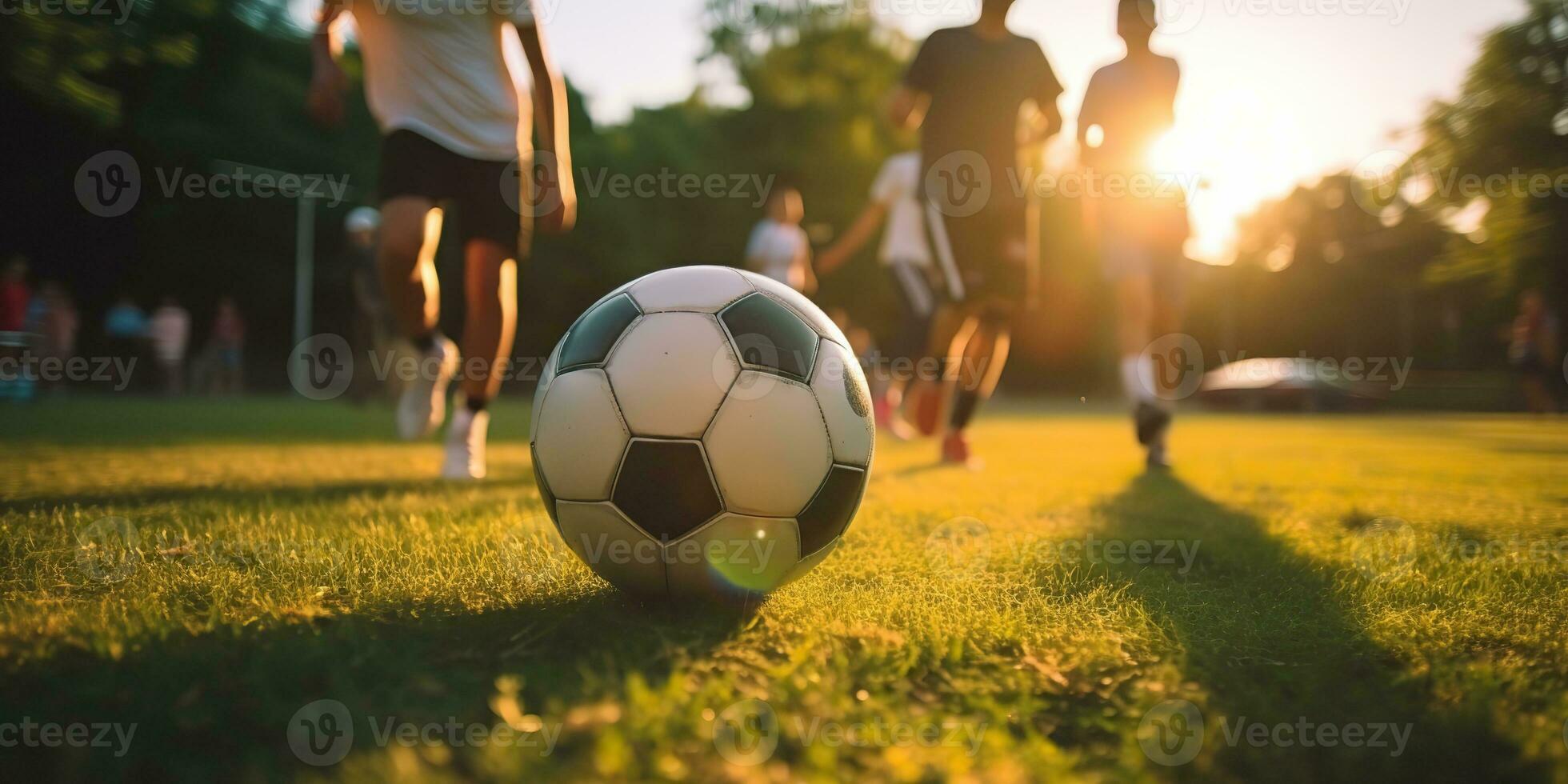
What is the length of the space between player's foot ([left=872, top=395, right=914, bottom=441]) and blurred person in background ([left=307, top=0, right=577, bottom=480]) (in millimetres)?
4648

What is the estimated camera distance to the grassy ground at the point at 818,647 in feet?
3.94

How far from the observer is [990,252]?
16.4ft

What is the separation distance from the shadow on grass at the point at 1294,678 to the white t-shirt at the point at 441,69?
10.2 ft

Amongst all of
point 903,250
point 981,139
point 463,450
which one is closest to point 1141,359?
point 981,139

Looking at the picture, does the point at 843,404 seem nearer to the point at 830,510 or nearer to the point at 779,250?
the point at 830,510

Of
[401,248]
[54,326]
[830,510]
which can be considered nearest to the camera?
[830,510]

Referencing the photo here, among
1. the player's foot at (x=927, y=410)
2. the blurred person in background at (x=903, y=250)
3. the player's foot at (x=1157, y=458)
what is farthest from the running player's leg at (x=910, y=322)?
the player's foot at (x=1157, y=458)

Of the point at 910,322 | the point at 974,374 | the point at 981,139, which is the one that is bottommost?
the point at 974,374

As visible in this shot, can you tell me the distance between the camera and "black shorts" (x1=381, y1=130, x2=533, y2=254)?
3.77 metres

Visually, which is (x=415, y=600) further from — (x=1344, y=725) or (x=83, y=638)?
(x=1344, y=725)

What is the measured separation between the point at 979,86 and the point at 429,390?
348cm

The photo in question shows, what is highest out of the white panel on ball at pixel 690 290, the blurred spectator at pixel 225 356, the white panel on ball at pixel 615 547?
the white panel on ball at pixel 690 290

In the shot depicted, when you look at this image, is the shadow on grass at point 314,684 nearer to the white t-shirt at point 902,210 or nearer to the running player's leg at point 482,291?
the running player's leg at point 482,291

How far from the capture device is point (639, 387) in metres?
1.87
